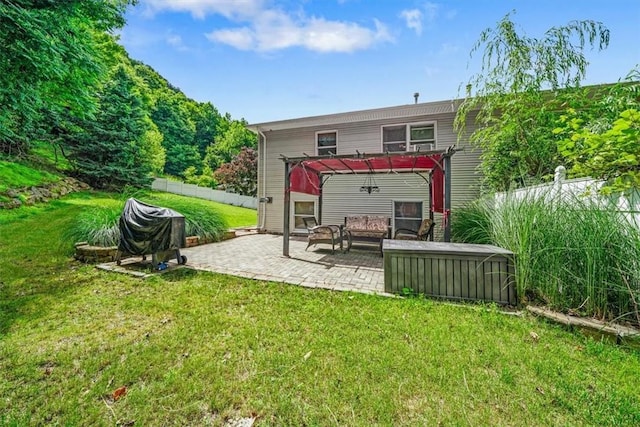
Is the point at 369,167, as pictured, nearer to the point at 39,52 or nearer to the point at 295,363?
the point at 295,363

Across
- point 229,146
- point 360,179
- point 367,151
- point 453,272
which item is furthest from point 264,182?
point 229,146

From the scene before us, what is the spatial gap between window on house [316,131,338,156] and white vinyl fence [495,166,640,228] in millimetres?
6612

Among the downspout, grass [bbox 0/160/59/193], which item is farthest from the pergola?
grass [bbox 0/160/59/193]

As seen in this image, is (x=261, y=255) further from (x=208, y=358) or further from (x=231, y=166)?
(x=231, y=166)

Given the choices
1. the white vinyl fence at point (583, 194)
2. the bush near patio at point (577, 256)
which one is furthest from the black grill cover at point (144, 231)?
the white vinyl fence at point (583, 194)

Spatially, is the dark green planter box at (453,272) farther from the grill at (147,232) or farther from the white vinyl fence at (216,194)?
the white vinyl fence at (216,194)

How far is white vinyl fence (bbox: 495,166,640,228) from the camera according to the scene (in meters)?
2.58

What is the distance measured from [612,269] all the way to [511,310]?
42.5 inches

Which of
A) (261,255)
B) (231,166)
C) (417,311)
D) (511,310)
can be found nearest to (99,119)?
(231,166)

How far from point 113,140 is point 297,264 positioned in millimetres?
15744

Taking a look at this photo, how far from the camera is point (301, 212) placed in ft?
34.0

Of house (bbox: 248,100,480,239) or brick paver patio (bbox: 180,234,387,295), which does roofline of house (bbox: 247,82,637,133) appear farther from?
brick paver patio (bbox: 180,234,387,295)

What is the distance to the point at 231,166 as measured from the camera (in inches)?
865

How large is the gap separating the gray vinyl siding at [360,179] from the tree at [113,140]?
10.5 meters
